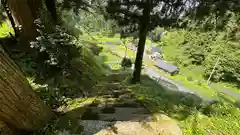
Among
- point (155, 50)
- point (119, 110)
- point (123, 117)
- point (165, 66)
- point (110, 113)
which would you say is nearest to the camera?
point (123, 117)

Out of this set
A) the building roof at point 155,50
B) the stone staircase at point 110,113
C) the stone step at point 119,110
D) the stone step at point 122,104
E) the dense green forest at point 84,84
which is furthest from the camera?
the building roof at point 155,50

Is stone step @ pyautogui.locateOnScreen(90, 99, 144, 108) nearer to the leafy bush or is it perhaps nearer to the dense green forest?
the dense green forest

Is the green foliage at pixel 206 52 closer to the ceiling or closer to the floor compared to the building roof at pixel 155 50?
closer to the ceiling

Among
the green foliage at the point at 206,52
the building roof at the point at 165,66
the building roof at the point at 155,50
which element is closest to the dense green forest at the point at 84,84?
the green foliage at the point at 206,52

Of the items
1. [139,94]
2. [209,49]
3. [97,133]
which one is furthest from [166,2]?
[209,49]

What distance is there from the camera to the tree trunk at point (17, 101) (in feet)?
9.83

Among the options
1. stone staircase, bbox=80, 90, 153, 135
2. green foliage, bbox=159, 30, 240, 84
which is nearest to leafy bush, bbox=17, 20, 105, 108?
stone staircase, bbox=80, 90, 153, 135

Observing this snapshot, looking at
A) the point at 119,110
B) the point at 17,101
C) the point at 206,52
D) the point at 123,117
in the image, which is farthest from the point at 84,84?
the point at 206,52

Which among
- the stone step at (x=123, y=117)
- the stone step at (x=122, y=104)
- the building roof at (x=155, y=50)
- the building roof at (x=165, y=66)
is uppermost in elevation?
the stone step at (x=123, y=117)

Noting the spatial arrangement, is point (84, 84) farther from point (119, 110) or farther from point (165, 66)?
point (165, 66)

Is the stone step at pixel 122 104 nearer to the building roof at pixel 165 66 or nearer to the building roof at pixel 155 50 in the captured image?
the building roof at pixel 165 66

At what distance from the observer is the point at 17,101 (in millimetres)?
3330

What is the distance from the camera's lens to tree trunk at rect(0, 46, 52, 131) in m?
3.00

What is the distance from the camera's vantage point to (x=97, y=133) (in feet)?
14.2
